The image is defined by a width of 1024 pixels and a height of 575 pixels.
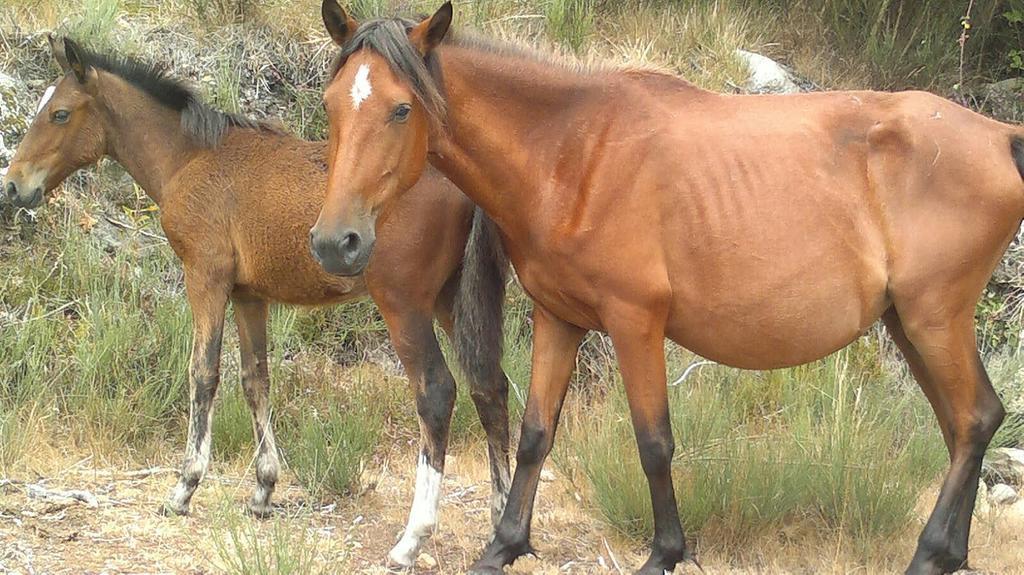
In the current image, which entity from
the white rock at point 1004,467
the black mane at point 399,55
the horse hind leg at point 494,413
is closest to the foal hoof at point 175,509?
the horse hind leg at point 494,413

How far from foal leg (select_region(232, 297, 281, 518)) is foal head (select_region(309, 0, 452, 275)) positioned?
2.08 m

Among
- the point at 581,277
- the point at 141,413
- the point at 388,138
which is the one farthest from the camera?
the point at 141,413

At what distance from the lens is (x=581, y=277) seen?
4.71 m

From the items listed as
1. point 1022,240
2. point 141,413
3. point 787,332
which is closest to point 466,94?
point 787,332

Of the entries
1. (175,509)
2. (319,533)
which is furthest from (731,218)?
(175,509)

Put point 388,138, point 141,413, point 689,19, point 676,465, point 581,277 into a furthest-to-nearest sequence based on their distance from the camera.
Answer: point 689,19 → point 141,413 → point 676,465 → point 581,277 → point 388,138

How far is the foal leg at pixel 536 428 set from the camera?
197 inches

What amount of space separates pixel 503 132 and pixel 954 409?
216 centimetres

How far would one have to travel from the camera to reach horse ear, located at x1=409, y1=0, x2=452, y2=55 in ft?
14.8

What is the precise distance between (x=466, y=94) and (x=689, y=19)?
5562mm

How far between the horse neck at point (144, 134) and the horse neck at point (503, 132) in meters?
2.03

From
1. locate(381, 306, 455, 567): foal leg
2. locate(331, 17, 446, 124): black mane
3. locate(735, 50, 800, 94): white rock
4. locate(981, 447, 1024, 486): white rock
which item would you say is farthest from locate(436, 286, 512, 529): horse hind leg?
locate(735, 50, 800, 94): white rock

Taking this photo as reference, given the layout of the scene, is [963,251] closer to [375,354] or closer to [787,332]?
[787,332]

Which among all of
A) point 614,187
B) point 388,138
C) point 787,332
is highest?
point 388,138
